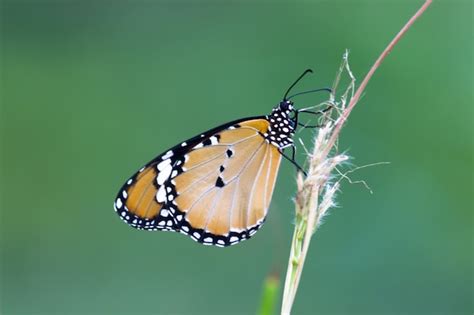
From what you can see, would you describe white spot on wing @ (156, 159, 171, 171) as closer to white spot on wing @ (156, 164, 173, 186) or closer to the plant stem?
white spot on wing @ (156, 164, 173, 186)

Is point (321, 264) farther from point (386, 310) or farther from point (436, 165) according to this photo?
point (436, 165)

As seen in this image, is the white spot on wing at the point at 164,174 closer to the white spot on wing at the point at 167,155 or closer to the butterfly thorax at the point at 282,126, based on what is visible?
the white spot on wing at the point at 167,155

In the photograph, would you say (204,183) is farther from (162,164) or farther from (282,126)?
(282,126)

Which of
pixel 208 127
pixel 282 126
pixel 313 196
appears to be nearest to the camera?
pixel 313 196

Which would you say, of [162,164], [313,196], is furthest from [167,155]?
[313,196]

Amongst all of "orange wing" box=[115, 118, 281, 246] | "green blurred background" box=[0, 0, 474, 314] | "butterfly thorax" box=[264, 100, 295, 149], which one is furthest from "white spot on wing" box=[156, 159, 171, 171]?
"green blurred background" box=[0, 0, 474, 314]

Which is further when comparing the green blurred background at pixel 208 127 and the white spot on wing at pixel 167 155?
the green blurred background at pixel 208 127

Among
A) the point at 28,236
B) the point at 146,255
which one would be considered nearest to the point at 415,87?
the point at 146,255

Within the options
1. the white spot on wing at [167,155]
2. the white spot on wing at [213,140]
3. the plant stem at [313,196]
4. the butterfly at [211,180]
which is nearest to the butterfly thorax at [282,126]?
the butterfly at [211,180]
